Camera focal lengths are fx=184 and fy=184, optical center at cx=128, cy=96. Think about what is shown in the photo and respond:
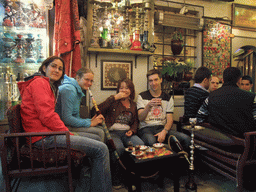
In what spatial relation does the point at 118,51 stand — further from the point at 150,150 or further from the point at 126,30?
the point at 150,150

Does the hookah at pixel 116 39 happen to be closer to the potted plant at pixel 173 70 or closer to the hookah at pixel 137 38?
the hookah at pixel 137 38

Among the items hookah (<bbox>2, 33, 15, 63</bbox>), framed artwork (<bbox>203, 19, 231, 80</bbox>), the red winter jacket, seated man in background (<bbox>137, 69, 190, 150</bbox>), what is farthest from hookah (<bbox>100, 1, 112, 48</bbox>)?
framed artwork (<bbox>203, 19, 231, 80</bbox>)

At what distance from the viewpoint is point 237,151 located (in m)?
1.92

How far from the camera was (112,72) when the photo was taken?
3.38 m

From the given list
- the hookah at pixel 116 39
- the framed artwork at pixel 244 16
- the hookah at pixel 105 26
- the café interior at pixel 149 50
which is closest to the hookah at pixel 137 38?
the café interior at pixel 149 50

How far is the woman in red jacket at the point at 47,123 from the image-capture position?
5.39ft

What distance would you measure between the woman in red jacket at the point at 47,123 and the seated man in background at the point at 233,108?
1413mm

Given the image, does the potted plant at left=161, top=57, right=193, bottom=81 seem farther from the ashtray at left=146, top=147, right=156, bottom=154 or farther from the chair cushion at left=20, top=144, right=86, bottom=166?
the chair cushion at left=20, top=144, right=86, bottom=166

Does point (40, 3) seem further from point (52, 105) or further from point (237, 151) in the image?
point (237, 151)

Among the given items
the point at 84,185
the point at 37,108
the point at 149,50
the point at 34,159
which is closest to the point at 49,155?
the point at 34,159

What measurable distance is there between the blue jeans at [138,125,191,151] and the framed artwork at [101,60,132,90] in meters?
1.04

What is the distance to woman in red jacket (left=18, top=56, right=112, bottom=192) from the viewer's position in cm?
164

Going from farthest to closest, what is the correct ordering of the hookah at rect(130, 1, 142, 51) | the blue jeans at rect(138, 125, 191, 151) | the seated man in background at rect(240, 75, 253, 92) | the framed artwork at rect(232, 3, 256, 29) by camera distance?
the framed artwork at rect(232, 3, 256, 29) → the seated man in background at rect(240, 75, 253, 92) → the hookah at rect(130, 1, 142, 51) → the blue jeans at rect(138, 125, 191, 151)

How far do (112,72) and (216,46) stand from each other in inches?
104
